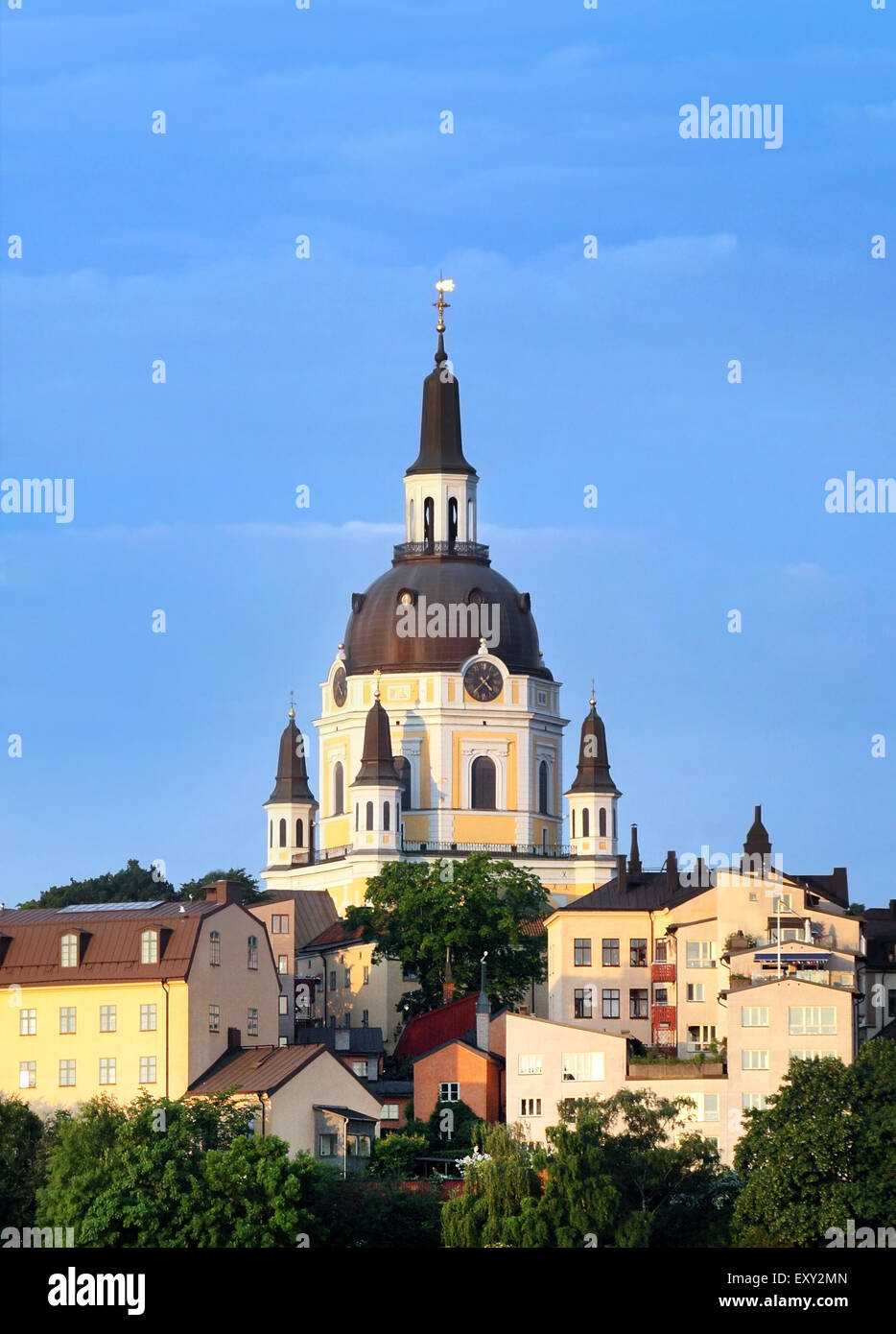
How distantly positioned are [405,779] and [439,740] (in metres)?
2.19

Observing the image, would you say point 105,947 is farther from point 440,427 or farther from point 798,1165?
point 440,427

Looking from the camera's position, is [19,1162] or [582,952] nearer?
[19,1162]

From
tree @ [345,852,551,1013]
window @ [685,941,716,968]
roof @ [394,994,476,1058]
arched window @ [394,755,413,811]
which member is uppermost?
arched window @ [394,755,413,811]

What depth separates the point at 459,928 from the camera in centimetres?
14412

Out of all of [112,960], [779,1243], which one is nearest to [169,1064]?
[112,960]

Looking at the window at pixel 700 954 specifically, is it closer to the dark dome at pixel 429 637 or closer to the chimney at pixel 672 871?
the chimney at pixel 672 871

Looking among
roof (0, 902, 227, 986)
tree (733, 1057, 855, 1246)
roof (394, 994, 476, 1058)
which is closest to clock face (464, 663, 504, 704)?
roof (394, 994, 476, 1058)

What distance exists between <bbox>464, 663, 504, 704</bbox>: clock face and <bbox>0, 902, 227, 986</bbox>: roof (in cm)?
5267

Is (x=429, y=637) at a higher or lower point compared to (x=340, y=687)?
higher

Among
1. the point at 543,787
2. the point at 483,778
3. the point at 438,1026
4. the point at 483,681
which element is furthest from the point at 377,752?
the point at 438,1026

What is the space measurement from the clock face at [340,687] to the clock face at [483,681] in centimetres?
562

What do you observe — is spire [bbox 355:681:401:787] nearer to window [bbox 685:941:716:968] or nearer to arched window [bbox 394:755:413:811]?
arched window [bbox 394:755:413:811]

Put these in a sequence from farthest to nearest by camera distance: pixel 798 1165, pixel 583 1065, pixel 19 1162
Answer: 1. pixel 583 1065
2. pixel 19 1162
3. pixel 798 1165

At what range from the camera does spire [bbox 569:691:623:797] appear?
170 m
